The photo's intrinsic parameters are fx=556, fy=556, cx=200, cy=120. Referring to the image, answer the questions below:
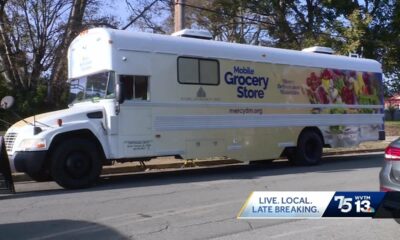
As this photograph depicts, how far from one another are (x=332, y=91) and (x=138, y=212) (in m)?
9.71

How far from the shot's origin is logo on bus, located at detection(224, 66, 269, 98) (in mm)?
13890

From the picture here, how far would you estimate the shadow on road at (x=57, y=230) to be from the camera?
6.96 meters

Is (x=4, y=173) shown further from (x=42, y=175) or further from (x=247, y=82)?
(x=247, y=82)

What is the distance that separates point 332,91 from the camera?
16594 mm

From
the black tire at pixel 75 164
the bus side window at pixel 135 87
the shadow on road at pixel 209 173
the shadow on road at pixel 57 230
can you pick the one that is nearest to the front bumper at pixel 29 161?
the black tire at pixel 75 164

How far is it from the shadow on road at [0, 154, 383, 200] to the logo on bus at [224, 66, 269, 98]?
2035 millimetres

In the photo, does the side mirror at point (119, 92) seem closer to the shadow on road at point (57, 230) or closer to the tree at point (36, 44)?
the shadow on road at point (57, 230)

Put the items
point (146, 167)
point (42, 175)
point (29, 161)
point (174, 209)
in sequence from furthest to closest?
point (146, 167) → point (42, 175) → point (29, 161) → point (174, 209)

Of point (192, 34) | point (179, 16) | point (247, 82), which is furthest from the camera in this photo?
point (179, 16)

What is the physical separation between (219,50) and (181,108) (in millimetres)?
1887

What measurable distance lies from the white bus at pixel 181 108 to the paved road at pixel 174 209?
73cm

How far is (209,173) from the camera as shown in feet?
46.9

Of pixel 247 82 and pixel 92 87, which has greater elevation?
pixel 247 82

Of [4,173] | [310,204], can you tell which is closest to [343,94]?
[4,173]
